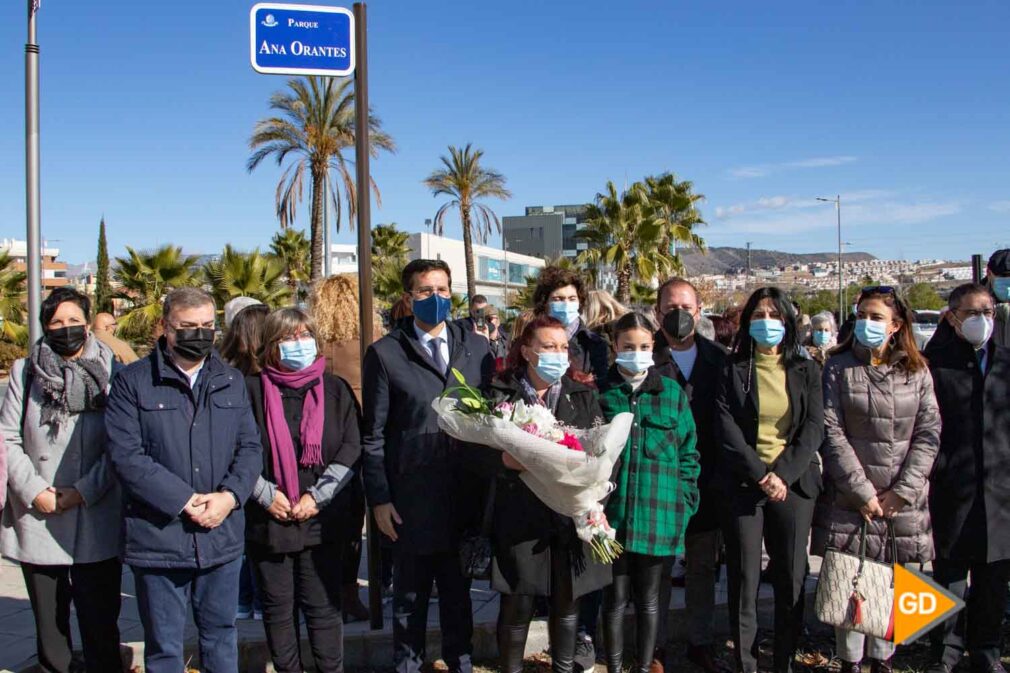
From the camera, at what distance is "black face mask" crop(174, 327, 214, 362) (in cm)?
365

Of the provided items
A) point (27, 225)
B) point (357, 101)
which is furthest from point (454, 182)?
point (357, 101)

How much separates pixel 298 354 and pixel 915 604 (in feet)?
11.3

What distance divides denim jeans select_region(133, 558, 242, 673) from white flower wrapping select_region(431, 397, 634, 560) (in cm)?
130

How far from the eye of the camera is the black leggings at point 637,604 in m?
4.05

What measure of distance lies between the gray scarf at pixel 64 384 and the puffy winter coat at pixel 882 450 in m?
3.80

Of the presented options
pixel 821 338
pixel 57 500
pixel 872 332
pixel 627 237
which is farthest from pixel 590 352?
pixel 627 237

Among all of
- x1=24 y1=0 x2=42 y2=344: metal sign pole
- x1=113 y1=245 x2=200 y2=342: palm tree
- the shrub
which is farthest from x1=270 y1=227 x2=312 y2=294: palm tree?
x1=24 y1=0 x2=42 y2=344: metal sign pole

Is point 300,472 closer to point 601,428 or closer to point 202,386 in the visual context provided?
point 202,386

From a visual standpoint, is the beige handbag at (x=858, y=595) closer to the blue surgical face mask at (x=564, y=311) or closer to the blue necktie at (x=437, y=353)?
the blue surgical face mask at (x=564, y=311)

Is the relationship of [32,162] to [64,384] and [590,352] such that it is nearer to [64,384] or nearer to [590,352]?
[64,384]

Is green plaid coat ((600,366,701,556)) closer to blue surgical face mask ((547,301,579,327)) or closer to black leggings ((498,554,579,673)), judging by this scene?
black leggings ((498,554,579,673))

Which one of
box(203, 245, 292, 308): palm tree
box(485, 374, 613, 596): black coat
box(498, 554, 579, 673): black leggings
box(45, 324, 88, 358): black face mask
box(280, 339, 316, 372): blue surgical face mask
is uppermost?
box(203, 245, 292, 308): palm tree

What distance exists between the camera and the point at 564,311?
4.78 m

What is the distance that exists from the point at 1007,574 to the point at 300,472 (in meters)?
3.89
